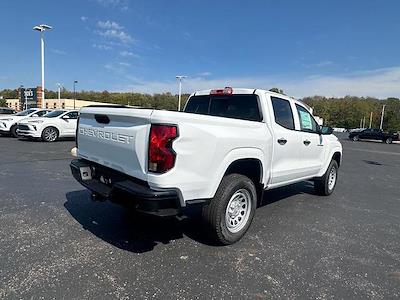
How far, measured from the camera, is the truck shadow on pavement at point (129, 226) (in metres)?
3.81

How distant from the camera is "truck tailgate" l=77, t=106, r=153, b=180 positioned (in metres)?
3.07

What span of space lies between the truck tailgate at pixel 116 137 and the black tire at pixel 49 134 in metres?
12.0

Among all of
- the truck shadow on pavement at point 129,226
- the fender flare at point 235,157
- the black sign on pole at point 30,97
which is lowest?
the truck shadow on pavement at point 129,226

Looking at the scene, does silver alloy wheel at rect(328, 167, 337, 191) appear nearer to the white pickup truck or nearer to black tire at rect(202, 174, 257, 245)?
the white pickup truck

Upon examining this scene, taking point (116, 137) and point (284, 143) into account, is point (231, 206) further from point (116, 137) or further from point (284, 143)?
point (116, 137)

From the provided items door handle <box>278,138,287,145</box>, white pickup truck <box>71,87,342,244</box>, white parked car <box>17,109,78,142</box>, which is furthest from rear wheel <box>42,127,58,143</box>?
door handle <box>278,138,287,145</box>

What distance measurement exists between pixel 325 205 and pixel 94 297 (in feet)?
15.6

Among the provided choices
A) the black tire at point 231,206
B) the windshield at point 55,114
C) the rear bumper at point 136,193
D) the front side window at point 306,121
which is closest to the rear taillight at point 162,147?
the rear bumper at point 136,193

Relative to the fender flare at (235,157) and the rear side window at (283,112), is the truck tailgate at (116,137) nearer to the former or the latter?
the fender flare at (235,157)

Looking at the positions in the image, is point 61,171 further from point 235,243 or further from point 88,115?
point 235,243

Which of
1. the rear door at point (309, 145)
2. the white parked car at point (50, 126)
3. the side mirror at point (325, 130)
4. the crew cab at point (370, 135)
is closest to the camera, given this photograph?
the rear door at point (309, 145)

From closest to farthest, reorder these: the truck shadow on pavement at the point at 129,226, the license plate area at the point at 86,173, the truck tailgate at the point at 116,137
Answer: the truck tailgate at the point at 116,137 < the truck shadow on pavement at the point at 129,226 < the license plate area at the point at 86,173

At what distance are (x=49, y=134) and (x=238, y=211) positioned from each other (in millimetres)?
13579

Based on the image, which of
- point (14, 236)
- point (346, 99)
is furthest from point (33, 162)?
point (346, 99)
